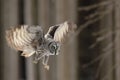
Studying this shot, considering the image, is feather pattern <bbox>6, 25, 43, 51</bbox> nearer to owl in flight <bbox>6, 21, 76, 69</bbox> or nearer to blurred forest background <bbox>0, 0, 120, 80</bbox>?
owl in flight <bbox>6, 21, 76, 69</bbox>

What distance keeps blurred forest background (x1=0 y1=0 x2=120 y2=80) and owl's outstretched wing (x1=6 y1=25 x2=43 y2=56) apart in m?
0.65

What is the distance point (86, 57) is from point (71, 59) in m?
0.13

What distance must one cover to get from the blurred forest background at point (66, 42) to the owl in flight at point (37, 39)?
2.07ft

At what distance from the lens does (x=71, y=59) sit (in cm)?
105

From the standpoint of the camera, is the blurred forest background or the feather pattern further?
the blurred forest background

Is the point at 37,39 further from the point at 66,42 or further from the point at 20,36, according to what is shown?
the point at 66,42

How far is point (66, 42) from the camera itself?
3.01ft

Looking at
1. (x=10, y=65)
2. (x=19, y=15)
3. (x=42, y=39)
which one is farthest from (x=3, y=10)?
(x=42, y=39)

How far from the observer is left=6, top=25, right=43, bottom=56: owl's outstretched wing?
0.23 m

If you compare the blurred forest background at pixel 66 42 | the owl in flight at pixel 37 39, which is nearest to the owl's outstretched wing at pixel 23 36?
the owl in flight at pixel 37 39

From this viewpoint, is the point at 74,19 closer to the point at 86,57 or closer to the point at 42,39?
the point at 86,57

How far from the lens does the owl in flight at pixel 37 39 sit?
9.1 inches

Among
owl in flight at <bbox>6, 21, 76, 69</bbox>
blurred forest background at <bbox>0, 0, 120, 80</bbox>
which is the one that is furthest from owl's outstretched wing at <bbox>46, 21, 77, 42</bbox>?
blurred forest background at <bbox>0, 0, 120, 80</bbox>

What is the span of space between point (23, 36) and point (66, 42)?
27.2 inches
